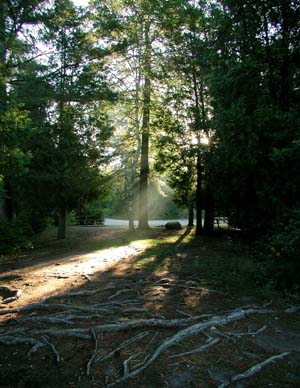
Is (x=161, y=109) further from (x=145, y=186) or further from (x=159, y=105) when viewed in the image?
(x=145, y=186)

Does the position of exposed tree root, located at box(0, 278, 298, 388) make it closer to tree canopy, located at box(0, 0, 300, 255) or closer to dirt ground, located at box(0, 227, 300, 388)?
dirt ground, located at box(0, 227, 300, 388)

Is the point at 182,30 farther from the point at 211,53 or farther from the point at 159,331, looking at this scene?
the point at 159,331

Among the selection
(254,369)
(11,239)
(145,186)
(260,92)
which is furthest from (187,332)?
(145,186)

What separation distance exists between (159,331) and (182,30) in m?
16.3

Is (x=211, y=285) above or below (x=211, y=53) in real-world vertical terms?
below

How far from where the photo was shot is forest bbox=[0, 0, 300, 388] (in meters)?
3.81

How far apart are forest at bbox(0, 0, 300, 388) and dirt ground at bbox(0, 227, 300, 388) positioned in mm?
22

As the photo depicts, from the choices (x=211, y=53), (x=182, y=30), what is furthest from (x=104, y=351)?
(x=182, y=30)

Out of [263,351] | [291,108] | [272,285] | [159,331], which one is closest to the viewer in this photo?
[263,351]

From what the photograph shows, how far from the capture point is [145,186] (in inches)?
839

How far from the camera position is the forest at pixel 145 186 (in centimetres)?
381

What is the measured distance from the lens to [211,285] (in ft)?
23.0

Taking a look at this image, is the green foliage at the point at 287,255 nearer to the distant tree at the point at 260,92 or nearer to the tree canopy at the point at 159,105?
the tree canopy at the point at 159,105

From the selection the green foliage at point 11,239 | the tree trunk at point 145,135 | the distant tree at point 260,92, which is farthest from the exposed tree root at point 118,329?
the tree trunk at point 145,135
